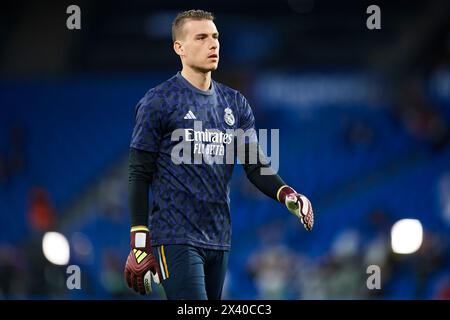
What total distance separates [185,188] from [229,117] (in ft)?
1.92

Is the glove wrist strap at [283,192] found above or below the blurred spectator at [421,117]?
below

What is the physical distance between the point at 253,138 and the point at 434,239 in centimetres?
998

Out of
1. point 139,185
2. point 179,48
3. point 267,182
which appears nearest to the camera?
point 139,185

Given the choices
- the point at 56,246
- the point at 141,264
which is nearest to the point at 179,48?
the point at 141,264

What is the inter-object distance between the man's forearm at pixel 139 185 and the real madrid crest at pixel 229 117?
57cm

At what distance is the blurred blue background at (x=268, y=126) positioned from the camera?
16.1 meters

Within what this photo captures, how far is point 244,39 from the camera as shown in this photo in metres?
18.0

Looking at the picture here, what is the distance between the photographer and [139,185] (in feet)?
19.1

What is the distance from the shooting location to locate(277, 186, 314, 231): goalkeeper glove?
5824mm
